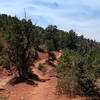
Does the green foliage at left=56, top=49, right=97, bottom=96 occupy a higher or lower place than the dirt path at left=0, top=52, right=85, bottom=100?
higher

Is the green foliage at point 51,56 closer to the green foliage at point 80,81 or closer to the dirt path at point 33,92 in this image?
the dirt path at point 33,92

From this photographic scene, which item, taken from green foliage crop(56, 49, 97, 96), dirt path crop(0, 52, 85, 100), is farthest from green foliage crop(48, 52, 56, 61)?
green foliage crop(56, 49, 97, 96)

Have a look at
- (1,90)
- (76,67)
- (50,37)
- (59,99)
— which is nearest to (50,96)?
(59,99)

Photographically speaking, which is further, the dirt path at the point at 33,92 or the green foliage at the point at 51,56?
the green foliage at the point at 51,56

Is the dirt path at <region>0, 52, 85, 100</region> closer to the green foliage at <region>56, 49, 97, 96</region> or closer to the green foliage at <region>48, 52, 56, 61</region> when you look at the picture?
the green foliage at <region>56, 49, 97, 96</region>

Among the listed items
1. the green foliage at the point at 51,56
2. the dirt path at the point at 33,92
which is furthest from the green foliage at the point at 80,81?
the green foliage at the point at 51,56

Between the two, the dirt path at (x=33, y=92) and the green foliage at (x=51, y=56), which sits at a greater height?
the green foliage at (x=51, y=56)

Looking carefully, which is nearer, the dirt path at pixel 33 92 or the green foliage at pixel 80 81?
the green foliage at pixel 80 81

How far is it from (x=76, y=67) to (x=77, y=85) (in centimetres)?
117

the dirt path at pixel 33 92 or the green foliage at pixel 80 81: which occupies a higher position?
the green foliage at pixel 80 81

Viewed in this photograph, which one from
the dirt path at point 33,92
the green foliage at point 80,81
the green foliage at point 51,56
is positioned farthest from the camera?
the green foliage at point 51,56

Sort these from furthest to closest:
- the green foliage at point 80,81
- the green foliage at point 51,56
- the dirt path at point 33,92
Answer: the green foliage at point 51,56 < the dirt path at point 33,92 < the green foliage at point 80,81

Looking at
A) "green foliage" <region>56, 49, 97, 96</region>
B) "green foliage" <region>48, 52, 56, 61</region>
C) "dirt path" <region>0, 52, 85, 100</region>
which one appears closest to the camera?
"green foliage" <region>56, 49, 97, 96</region>

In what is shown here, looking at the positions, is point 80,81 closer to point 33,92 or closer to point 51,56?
point 33,92
